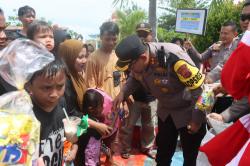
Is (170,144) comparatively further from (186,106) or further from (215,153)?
(215,153)

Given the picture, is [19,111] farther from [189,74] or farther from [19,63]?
[189,74]

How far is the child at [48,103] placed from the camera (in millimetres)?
1901

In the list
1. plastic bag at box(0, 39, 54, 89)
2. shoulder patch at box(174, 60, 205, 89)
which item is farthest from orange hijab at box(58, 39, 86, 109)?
plastic bag at box(0, 39, 54, 89)

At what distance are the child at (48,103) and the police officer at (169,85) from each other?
68 centimetres

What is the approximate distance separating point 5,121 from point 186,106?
5.90 feet

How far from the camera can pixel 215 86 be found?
2465 millimetres

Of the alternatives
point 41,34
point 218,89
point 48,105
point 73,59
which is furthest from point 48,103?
point 218,89

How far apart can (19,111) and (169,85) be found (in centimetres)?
150

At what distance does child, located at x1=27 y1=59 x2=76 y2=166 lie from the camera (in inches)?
74.9

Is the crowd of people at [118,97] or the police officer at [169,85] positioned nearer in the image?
the crowd of people at [118,97]

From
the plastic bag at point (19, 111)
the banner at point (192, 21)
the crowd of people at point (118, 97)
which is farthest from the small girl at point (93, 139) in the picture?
the banner at point (192, 21)

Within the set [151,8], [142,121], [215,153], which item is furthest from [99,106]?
[151,8]

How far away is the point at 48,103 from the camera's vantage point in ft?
6.40

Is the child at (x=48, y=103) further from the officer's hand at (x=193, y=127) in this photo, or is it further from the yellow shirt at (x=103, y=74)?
the yellow shirt at (x=103, y=74)
